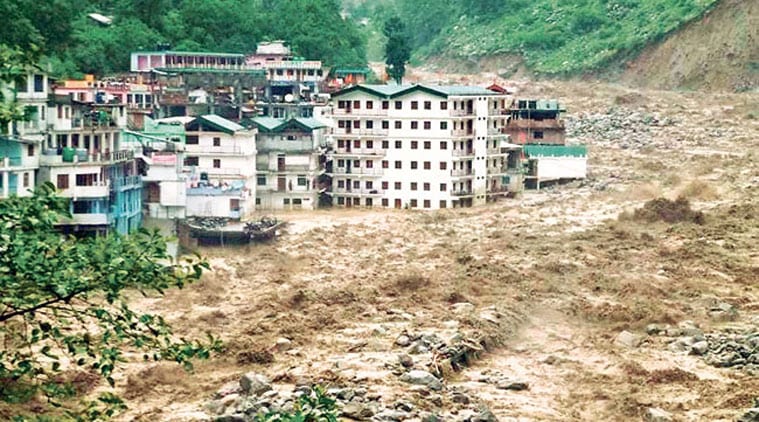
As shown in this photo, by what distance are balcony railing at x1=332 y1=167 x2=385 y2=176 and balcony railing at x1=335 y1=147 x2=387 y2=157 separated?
62cm

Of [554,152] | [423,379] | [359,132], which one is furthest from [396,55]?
[423,379]

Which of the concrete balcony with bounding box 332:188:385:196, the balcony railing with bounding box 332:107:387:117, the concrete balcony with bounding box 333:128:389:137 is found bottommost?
the concrete balcony with bounding box 332:188:385:196

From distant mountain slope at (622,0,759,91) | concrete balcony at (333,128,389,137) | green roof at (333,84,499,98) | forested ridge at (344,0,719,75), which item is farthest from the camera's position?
forested ridge at (344,0,719,75)

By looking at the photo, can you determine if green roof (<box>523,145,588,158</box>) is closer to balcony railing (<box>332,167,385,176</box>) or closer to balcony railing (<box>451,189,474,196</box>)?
balcony railing (<box>451,189,474,196</box>)

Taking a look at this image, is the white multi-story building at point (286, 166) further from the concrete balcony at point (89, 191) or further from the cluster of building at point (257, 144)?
the concrete balcony at point (89, 191)

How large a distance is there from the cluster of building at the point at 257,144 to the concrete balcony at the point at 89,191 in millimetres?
40

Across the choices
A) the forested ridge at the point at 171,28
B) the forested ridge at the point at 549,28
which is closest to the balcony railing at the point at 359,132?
the forested ridge at the point at 171,28

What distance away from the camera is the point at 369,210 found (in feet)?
184

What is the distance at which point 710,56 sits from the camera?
3834 inches

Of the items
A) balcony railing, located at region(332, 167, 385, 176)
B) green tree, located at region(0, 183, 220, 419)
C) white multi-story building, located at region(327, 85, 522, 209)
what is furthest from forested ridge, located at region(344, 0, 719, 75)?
green tree, located at region(0, 183, 220, 419)

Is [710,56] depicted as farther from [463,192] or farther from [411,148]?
[411,148]

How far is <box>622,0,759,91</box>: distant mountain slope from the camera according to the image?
95.4m

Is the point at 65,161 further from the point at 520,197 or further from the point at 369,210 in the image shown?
the point at 520,197

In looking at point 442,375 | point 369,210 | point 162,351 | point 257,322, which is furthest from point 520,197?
point 162,351
